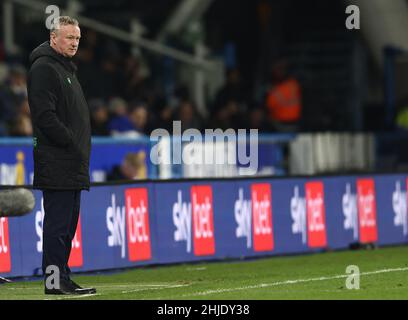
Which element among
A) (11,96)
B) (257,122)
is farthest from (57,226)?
(257,122)

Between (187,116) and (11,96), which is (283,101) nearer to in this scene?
(187,116)

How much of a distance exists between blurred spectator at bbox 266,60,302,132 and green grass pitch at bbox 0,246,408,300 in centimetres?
927

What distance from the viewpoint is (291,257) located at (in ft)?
63.6

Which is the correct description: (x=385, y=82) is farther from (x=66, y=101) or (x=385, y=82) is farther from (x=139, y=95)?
(x=66, y=101)

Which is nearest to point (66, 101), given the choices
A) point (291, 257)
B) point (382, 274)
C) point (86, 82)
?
point (382, 274)

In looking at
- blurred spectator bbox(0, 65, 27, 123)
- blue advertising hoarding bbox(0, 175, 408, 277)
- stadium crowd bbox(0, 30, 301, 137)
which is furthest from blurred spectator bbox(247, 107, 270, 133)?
blue advertising hoarding bbox(0, 175, 408, 277)

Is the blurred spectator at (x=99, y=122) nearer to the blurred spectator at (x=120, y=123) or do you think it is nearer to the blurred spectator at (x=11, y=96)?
the blurred spectator at (x=120, y=123)

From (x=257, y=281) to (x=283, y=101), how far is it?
14.0 metres

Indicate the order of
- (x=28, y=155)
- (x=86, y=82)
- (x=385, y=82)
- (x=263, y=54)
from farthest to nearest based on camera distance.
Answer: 1. (x=263, y=54)
2. (x=385, y=82)
3. (x=86, y=82)
4. (x=28, y=155)

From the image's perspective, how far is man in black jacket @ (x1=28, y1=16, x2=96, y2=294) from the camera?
12883 millimetres

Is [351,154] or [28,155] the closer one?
[28,155]

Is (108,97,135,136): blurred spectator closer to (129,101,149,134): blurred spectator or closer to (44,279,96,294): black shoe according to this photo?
(129,101,149,134): blurred spectator

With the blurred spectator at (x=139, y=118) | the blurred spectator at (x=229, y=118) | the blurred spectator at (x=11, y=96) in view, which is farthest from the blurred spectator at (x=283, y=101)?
the blurred spectator at (x=11, y=96)

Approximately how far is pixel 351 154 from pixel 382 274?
11.2 meters
